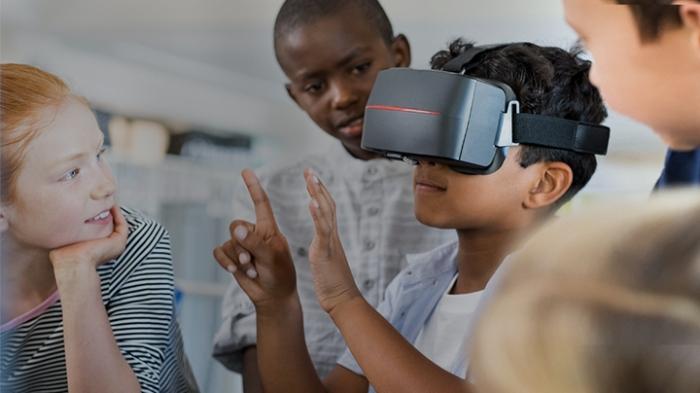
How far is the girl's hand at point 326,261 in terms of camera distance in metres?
0.73

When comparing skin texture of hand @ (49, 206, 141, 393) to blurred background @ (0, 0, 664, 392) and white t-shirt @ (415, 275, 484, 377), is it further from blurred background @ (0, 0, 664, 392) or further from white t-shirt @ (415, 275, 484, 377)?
white t-shirt @ (415, 275, 484, 377)

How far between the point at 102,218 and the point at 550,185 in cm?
38

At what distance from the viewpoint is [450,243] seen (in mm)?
846

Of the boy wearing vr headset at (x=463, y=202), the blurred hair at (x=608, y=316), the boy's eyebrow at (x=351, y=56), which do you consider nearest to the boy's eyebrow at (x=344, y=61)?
the boy's eyebrow at (x=351, y=56)

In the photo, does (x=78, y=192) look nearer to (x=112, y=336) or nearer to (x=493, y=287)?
(x=112, y=336)

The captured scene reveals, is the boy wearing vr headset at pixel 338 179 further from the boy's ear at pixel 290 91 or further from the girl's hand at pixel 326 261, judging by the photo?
the girl's hand at pixel 326 261

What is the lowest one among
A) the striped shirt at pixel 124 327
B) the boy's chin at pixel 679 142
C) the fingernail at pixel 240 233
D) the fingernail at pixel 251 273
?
the striped shirt at pixel 124 327

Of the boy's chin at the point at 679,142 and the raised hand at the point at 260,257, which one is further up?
the boy's chin at the point at 679,142

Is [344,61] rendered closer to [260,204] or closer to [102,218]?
[260,204]

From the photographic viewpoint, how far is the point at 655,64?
21.5 inches

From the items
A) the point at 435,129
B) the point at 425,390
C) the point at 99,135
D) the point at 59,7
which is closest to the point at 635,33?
the point at 435,129

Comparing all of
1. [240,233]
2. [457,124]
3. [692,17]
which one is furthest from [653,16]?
[240,233]

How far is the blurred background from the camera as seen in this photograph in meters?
0.86

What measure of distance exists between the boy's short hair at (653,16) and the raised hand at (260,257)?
0.39 m
